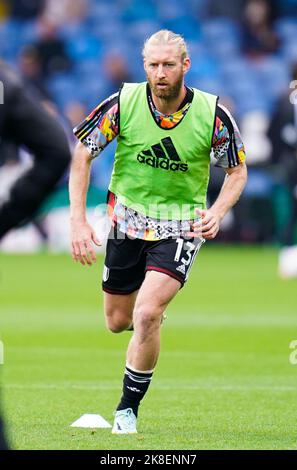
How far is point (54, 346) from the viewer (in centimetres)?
1232

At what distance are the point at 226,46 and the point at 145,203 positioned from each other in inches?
788

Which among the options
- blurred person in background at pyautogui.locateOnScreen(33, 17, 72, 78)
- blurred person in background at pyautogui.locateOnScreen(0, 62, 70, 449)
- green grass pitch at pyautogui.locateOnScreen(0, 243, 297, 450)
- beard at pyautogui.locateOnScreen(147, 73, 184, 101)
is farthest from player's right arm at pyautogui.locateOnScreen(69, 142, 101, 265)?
blurred person in background at pyautogui.locateOnScreen(33, 17, 72, 78)

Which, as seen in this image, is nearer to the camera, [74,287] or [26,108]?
[26,108]

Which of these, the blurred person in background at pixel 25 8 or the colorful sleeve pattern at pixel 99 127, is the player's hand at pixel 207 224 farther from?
the blurred person in background at pixel 25 8

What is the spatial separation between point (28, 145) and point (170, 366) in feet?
21.0

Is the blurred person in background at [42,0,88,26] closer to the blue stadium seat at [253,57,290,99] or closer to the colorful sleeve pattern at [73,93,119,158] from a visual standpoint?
the blue stadium seat at [253,57,290,99]

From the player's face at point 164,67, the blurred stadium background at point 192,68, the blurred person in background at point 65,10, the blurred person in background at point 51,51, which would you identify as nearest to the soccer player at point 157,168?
the player's face at point 164,67

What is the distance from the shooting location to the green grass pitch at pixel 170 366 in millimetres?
7691

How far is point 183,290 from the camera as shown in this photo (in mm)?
17938

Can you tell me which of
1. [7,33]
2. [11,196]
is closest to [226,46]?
[7,33]

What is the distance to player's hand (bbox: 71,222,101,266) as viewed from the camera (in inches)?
299

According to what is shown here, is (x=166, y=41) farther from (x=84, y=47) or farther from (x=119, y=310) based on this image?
(x=84, y=47)

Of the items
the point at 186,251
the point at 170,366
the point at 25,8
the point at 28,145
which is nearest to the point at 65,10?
the point at 25,8

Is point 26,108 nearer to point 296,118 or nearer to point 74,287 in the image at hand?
point 74,287
